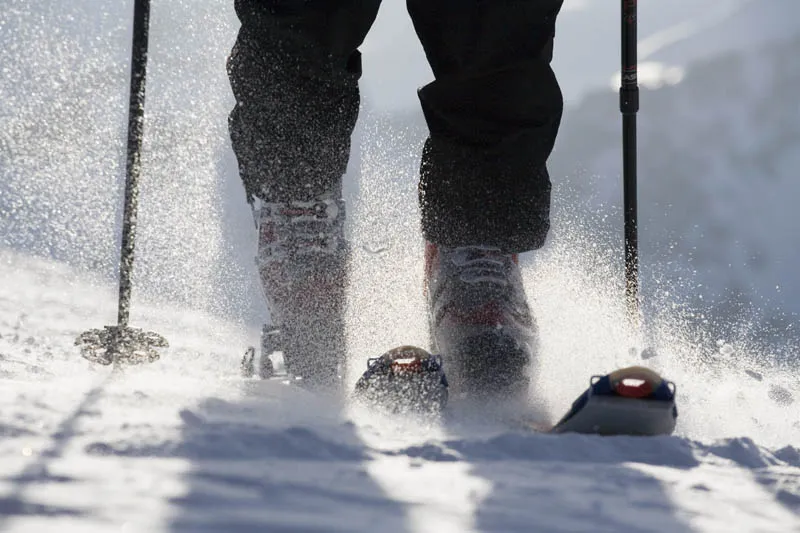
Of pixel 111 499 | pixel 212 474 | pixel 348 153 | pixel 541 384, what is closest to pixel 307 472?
pixel 212 474

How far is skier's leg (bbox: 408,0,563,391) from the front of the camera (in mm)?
2074

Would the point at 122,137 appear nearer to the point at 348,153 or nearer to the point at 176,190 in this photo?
the point at 176,190

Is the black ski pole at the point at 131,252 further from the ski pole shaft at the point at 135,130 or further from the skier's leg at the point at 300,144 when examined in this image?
the skier's leg at the point at 300,144

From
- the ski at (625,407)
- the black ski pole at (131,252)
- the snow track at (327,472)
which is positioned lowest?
the snow track at (327,472)

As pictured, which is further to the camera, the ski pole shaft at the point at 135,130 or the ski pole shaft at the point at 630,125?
→ the ski pole shaft at the point at 630,125

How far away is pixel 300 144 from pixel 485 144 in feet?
1.54

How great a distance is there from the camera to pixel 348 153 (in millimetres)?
2199

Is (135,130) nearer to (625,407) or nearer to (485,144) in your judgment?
(485,144)

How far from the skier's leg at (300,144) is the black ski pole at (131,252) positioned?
35cm

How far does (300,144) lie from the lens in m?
2.11

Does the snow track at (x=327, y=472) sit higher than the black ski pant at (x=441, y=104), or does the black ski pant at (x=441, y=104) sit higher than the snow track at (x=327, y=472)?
the black ski pant at (x=441, y=104)

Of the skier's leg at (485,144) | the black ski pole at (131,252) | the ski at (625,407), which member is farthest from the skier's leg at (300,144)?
the ski at (625,407)

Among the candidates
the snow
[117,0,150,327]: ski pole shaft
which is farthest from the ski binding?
[117,0,150,327]: ski pole shaft

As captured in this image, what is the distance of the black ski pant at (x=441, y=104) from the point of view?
2076 mm
